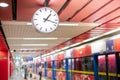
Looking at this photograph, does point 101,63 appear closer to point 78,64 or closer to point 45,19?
point 78,64

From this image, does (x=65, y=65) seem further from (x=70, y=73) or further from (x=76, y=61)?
(x=76, y=61)

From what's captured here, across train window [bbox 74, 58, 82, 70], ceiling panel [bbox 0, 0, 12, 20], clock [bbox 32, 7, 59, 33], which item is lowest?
train window [bbox 74, 58, 82, 70]

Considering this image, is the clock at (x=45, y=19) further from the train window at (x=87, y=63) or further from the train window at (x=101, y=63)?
the train window at (x=87, y=63)

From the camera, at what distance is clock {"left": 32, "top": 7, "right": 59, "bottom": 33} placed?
5801 millimetres

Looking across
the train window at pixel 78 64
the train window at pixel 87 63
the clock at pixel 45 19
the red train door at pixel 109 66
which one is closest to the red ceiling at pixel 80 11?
the clock at pixel 45 19

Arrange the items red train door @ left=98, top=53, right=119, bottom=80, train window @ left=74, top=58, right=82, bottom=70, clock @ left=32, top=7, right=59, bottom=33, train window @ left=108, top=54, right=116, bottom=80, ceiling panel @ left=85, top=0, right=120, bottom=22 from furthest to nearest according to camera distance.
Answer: train window @ left=74, top=58, right=82, bottom=70 < train window @ left=108, top=54, right=116, bottom=80 < red train door @ left=98, top=53, right=119, bottom=80 < ceiling panel @ left=85, top=0, right=120, bottom=22 < clock @ left=32, top=7, right=59, bottom=33

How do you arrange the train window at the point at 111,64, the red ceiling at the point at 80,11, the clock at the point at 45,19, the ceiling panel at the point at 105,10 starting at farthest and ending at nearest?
1. the train window at the point at 111,64
2. the ceiling panel at the point at 105,10
3. the red ceiling at the point at 80,11
4. the clock at the point at 45,19

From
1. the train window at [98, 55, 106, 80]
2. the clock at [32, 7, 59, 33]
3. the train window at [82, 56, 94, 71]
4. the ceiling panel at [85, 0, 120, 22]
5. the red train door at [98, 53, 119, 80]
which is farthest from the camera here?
the train window at [82, 56, 94, 71]

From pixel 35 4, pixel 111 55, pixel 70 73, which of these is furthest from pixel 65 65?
pixel 35 4

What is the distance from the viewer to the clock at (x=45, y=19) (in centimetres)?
580

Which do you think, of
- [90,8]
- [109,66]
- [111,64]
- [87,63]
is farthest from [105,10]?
[87,63]

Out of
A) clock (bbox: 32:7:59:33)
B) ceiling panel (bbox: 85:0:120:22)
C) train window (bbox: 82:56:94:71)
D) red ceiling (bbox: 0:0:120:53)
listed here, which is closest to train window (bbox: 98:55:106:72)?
train window (bbox: 82:56:94:71)

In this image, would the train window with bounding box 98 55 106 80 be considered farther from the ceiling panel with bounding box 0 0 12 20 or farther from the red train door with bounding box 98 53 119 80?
the ceiling panel with bounding box 0 0 12 20

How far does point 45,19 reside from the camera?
5.91 meters
